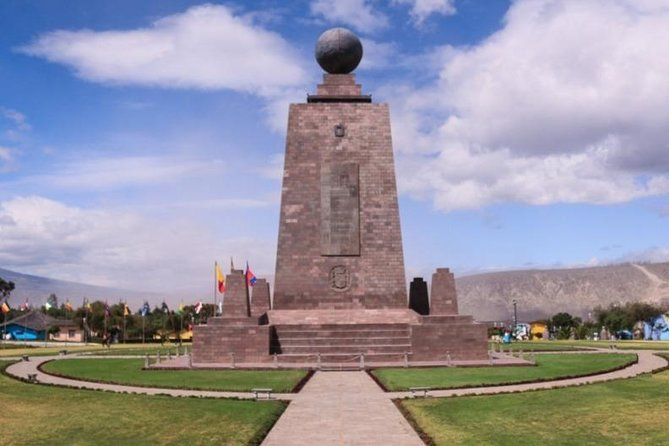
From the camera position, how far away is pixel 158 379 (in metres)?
25.8

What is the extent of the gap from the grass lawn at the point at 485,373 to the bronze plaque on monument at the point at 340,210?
1096cm

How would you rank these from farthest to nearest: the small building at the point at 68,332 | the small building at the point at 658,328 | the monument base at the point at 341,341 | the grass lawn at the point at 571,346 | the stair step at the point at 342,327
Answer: the small building at the point at 68,332 → the small building at the point at 658,328 → the grass lawn at the point at 571,346 → the stair step at the point at 342,327 → the monument base at the point at 341,341

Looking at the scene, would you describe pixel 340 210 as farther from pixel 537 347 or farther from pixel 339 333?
pixel 537 347

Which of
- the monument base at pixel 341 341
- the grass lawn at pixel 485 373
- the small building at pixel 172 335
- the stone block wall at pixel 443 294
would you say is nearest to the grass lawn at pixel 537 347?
the stone block wall at pixel 443 294

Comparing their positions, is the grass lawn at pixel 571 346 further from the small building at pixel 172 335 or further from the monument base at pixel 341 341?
the small building at pixel 172 335

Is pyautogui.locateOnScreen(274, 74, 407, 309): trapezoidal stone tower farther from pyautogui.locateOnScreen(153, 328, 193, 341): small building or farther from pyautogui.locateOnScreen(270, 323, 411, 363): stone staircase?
pyautogui.locateOnScreen(153, 328, 193, 341): small building

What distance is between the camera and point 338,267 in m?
38.5

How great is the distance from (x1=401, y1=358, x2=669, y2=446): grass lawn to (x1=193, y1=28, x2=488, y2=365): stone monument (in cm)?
1288

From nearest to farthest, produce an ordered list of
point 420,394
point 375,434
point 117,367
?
point 375,434
point 420,394
point 117,367

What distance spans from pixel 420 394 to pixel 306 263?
1812cm

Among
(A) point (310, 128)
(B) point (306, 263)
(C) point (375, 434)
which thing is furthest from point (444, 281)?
(C) point (375, 434)

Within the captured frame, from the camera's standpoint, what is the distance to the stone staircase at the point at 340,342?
32.8 metres

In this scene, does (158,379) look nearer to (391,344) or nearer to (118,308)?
(391,344)

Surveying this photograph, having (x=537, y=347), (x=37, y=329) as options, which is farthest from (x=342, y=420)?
(x=37, y=329)
